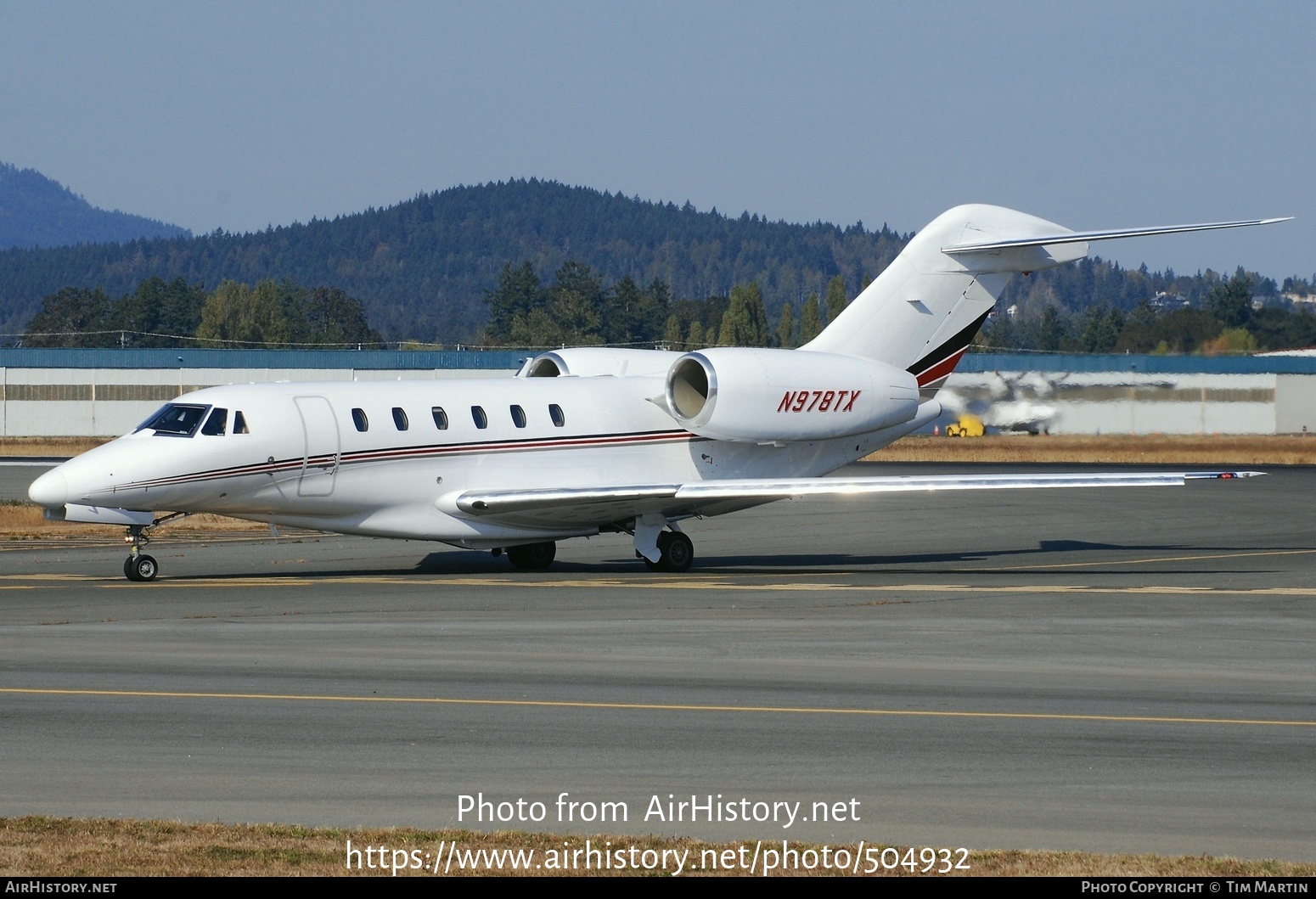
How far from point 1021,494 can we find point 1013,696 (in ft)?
109

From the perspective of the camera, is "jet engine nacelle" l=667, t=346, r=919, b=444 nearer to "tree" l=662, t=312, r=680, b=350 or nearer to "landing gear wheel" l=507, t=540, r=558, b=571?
"landing gear wheel" l=507, t=540, r=558, b=571

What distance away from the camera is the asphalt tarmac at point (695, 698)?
373 inches

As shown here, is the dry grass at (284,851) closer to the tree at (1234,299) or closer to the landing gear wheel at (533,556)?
the landing gear wheel at (533,556)

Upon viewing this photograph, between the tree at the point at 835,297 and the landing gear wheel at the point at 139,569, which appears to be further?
the tree at the point at 835,297

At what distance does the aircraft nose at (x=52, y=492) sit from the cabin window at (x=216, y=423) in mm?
2058

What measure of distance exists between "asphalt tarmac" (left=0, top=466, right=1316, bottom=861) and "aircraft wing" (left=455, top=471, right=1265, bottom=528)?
102 centimetres

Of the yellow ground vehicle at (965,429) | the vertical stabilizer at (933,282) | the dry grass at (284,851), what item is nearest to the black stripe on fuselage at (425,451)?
the vertical stabilizer at (933,282)

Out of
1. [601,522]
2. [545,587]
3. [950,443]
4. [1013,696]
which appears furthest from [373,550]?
[950,443]

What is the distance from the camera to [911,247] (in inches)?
1108

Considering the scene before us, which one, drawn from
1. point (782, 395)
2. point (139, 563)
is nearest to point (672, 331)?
point (782, 395)

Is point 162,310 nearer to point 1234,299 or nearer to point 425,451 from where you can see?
point 1234,299

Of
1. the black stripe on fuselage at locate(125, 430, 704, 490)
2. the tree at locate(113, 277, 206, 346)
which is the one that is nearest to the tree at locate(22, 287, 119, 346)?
the tree at locate(113, 277, 206, 346)

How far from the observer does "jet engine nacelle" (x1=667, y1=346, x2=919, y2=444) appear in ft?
84.6
